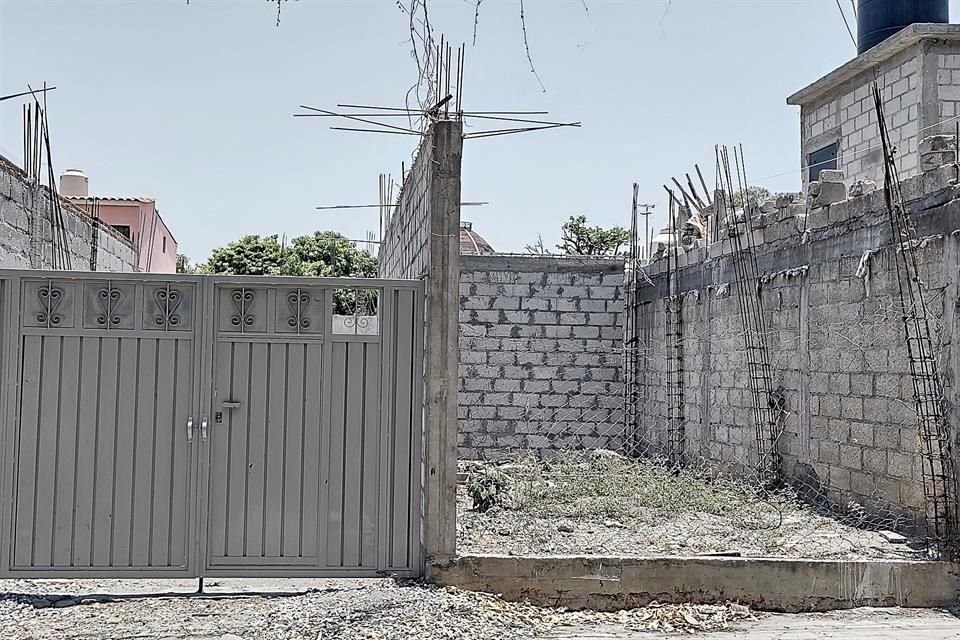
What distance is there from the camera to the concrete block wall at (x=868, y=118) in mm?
13250

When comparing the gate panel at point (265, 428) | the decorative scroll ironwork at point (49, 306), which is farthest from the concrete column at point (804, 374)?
the decorative scroll ironwork at point (49, 306)

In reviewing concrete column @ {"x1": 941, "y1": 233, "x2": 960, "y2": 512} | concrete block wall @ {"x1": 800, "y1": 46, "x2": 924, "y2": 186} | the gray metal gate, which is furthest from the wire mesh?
concrete block wall @ {"x1": 800, "y1": 46, "x2": 924, "y2": 186}

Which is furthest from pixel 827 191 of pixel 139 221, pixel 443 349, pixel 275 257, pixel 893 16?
pixel 275 257

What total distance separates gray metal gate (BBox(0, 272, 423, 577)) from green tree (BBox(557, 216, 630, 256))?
23.5 metres

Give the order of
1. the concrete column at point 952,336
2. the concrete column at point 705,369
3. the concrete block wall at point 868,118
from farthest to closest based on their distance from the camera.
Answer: the concrete block wall at point 868,118
the concrete column at point 705,369
the concrete column at point 952,336

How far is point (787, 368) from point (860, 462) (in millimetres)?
1378

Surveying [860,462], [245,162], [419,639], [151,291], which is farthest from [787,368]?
[245,162]

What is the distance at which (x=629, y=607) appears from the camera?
5652 mm

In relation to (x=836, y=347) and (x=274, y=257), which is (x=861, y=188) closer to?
(x=836, y=347)

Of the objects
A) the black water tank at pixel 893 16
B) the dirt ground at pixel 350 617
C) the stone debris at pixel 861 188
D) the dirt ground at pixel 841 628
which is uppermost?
the black water tank at pixel 893 16

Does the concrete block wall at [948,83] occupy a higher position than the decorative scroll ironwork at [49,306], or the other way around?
the concrete block wall at [948,83]

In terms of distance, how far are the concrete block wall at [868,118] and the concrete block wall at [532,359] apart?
15.3 ft

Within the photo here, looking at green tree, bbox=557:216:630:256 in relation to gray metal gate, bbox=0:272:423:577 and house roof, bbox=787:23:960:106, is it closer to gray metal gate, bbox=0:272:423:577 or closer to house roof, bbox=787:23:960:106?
house roof, bbox=787:23:960:106

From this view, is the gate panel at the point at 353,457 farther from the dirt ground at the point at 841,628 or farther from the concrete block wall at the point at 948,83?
the concrete block wall at the point at 948,83
